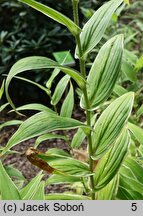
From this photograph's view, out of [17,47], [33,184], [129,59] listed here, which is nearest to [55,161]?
[33,184]

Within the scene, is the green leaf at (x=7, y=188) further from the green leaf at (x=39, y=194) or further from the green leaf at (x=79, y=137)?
the green leaf at (x=79, y=137)

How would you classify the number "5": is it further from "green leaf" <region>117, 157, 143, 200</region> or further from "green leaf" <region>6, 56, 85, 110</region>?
"green leaf" <region>6, 56, 85, 110</region>

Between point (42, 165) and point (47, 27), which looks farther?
point (47, 27)

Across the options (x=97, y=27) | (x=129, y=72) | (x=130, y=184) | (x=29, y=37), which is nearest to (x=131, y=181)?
A: (x=130, y=184)

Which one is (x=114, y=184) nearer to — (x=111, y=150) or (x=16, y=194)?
(x=111, y=150)

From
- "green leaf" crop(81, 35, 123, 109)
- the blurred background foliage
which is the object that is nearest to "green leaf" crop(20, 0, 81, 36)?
"green leaf" crop(81, 35, 123, 109)
